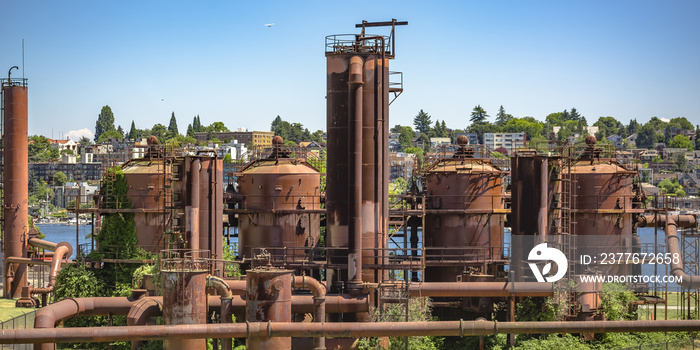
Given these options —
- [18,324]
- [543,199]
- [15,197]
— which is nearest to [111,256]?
[18,324]

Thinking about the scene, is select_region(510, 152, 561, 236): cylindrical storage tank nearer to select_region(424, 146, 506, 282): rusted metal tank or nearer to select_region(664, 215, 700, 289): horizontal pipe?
select_region(424, 146, 506, 282): rusted metal tank

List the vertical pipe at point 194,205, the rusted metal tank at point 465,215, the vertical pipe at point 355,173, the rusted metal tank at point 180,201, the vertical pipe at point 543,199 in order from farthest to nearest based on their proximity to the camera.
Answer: the rusted metal tank at point 465,215 → the vertical pipe at point 543,199 → the rusted metal tank at point 180,201 → the vertical pipe at point 194,205 → the vertical pipe at point 355,173

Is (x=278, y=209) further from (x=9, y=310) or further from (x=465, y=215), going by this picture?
(x=9, y=310)

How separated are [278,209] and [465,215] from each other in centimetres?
980

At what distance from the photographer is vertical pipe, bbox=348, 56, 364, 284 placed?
1425 inches

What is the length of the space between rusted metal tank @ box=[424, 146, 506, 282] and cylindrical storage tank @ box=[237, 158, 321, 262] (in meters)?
6.49

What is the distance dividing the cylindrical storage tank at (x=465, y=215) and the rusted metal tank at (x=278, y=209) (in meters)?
6.38

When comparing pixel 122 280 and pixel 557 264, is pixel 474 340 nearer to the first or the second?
pixel 557 264

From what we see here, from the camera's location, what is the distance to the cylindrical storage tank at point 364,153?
36781mm

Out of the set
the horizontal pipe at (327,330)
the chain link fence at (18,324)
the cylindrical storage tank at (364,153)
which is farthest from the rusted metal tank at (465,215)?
the horizontal pipe at (327,330)

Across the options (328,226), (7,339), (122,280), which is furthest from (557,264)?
(7,339)

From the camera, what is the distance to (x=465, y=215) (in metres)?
44.9

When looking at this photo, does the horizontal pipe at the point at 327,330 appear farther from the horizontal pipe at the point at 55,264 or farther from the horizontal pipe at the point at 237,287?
the horizontal pipe at the point at 55,264

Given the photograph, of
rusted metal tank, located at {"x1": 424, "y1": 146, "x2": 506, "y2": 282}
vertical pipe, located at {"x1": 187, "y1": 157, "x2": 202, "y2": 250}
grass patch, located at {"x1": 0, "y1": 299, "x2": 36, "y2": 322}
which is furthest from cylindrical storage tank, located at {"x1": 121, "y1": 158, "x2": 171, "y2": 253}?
rusted metal tank, located at {"x1": 424, "y1": 146, "x2": 506, "y2": 282}
